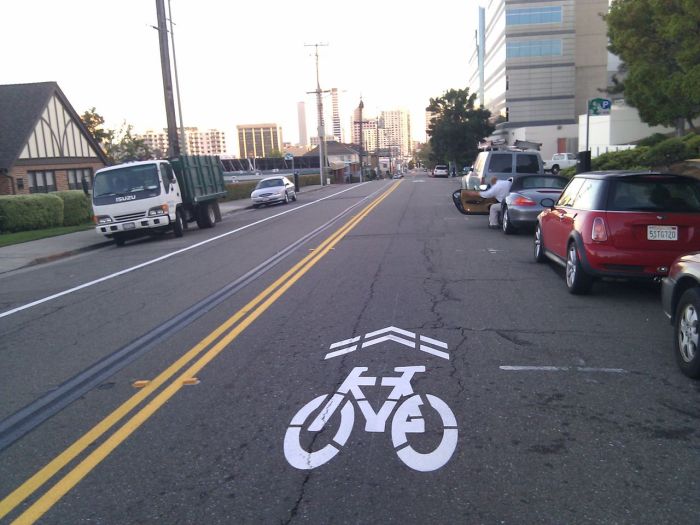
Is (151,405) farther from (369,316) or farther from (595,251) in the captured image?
(595,251)

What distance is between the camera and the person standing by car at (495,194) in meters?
17.3

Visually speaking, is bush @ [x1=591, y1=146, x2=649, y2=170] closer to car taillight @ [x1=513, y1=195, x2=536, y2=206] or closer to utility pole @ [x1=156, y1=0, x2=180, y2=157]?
car taillight @ [x1=513, y1=195, x2=536, y2=206]

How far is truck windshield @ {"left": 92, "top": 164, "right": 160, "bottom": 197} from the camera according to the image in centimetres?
1889

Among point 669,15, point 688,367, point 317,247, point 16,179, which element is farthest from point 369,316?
point 16,179

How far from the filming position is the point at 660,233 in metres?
8.09

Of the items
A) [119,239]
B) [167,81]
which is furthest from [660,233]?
[167,81]

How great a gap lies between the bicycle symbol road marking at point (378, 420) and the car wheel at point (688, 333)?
2.16 meters

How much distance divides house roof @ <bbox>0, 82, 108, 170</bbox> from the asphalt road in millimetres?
23523

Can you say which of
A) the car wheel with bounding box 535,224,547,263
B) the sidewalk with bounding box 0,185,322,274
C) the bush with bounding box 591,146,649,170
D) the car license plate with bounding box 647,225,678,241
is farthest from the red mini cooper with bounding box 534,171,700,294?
the bush with bounding box 591,146,649,170

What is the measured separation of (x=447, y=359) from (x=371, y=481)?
245 centimetres

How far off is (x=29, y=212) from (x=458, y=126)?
207 feet

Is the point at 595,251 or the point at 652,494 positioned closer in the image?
the point at 652,494

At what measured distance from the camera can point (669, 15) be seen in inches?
941

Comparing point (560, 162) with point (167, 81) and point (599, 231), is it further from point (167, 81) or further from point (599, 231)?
point (599, 231)
